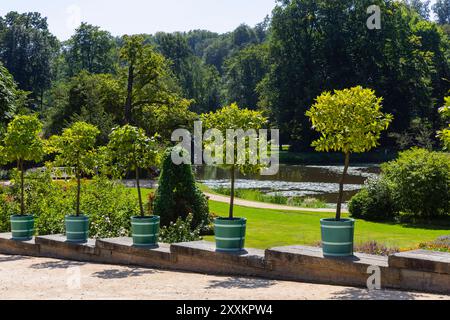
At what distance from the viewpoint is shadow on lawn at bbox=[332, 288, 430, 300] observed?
765 centimetres

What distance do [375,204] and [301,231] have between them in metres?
7.03

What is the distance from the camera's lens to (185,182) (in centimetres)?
1722

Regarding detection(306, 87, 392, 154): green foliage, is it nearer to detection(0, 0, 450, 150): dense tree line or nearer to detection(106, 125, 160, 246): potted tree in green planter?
detection(106, 125, 160, 246): potted tree in green planter

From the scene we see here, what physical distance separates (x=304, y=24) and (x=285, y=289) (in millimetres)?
64233

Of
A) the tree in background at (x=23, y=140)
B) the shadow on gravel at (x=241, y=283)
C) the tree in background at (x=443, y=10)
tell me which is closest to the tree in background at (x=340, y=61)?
the tree in background at (x=23, y=140)

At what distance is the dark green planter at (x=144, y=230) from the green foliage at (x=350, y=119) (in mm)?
3863

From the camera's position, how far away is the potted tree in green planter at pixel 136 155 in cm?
1175

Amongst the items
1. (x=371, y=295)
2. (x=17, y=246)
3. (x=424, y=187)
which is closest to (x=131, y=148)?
(x=17, y=246)

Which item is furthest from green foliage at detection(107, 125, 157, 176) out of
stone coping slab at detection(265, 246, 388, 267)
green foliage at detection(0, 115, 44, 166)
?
stone coping slab at detection(265, 246, 388, 267)

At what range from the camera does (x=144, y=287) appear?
361 inches

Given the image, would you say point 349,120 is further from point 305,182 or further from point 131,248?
point 305,182

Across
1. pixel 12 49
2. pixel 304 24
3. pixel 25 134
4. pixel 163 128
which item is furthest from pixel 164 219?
pixel 12 49
